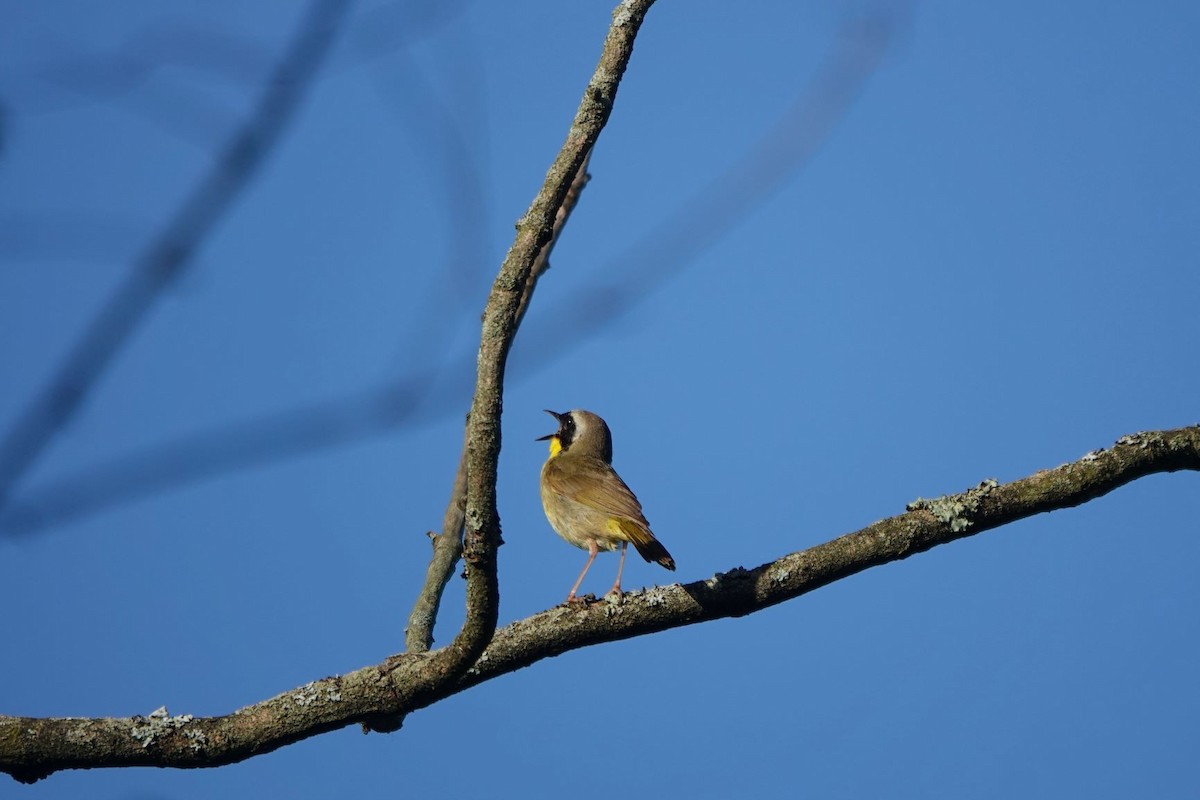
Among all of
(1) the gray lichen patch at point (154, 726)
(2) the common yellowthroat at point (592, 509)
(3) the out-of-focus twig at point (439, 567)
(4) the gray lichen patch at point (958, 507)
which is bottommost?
(1) the gray lichen patch at point (154, 726)

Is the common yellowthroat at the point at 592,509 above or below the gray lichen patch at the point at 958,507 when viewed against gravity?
above

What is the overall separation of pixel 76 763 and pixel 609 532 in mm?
4537

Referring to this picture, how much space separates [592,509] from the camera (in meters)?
8.25

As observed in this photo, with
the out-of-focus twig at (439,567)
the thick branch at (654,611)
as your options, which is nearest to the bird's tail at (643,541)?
the out-of-focus twig at (439,567)

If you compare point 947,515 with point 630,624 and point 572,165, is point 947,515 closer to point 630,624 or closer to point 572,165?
point 630,624

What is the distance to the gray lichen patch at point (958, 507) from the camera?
15.2 feet

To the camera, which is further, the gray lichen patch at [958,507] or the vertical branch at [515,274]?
the gray lichen patch at [958,507]

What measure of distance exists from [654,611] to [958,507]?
128 cm

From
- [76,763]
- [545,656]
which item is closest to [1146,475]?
[545,656]

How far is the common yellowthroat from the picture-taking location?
7.81m

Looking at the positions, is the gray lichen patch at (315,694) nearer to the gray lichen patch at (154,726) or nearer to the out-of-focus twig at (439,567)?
the gray lichen patch at (154,726)

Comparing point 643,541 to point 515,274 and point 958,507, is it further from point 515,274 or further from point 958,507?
point 515,274

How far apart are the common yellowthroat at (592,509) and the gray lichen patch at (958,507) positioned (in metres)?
2.86

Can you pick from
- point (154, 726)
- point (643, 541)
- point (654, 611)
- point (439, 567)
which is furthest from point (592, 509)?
point (154, 726)
